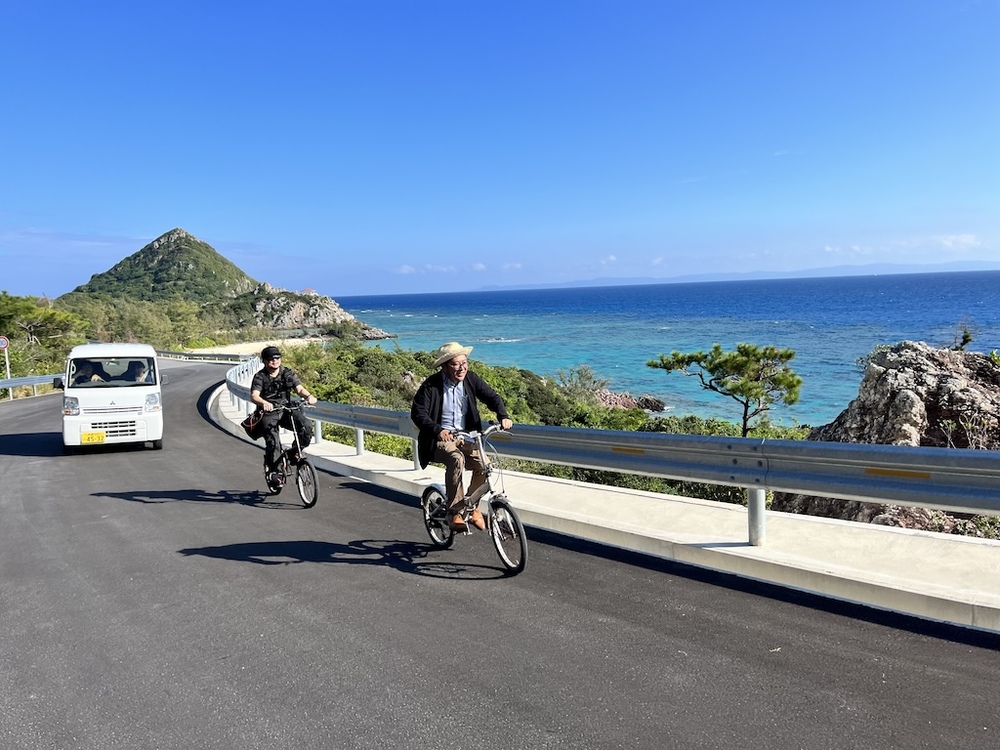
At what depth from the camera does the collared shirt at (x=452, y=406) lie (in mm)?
6020

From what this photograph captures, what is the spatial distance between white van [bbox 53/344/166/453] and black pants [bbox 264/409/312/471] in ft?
17.7

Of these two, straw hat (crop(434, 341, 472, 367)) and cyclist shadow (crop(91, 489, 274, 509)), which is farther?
cyclist shadow (crop(91, 489, 274, 509))

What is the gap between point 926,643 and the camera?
3.91m

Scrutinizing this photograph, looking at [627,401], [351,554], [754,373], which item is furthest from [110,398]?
[627,401]

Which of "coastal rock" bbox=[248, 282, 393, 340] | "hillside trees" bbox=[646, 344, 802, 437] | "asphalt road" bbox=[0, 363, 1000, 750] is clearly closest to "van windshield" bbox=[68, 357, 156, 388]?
"asphalt road" bbox=[0, 363, 1000, 750]

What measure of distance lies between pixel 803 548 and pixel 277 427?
20.3 ft

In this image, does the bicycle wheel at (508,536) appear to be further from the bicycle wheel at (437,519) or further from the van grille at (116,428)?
the van grille at (116,428)

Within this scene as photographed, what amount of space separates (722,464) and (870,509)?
3365mm

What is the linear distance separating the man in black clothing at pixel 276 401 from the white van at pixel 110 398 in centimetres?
542

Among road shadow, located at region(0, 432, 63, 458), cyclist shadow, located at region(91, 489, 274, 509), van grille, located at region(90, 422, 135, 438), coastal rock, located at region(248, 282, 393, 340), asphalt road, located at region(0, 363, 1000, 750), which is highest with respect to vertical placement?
coastal rock, located at region(248, 282, 393, 340)

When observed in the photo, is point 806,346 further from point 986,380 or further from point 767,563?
point 767,563

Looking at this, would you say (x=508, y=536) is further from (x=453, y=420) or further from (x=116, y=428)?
(x=116, y=428)

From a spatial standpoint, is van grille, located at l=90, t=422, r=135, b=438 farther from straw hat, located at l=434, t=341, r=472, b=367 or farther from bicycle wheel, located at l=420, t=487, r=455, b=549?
straw hat, located at l=434, t=341, r=472, b=367

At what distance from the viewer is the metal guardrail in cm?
458
